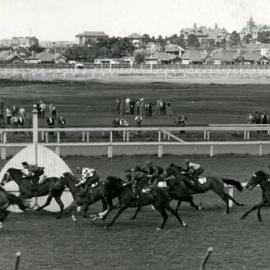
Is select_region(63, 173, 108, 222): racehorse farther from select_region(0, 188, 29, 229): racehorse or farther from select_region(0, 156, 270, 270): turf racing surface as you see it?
select_region(0, 188, 29, 229): racehorse

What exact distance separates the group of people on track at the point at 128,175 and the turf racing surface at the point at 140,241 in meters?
0.69

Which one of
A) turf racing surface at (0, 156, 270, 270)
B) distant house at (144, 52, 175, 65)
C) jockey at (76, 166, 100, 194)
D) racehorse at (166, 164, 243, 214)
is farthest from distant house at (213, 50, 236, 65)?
jockey at (76, 166, 100, 194)

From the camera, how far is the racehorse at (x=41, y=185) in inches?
561

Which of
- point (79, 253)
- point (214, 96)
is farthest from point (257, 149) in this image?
point (214, 96)

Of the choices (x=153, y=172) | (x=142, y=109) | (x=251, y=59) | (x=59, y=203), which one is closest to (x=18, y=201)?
(x=59, y=203)

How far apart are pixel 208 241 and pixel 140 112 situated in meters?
29.4

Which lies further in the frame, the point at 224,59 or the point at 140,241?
the point at 224,59

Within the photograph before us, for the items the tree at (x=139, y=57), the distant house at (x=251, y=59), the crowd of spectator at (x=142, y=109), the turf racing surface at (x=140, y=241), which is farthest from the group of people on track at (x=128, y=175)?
the tree at (x=139, y=57)

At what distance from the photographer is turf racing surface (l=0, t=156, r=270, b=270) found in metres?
10.9

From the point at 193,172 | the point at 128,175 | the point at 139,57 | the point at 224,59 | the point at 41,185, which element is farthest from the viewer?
the point at 139,57

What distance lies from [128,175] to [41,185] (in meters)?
2.03

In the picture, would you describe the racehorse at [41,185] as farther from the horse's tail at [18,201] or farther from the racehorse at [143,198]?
the racehorse at [143,198]

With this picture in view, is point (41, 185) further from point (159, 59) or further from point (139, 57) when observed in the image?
point (139, 57)

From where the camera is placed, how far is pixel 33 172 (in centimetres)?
1422
